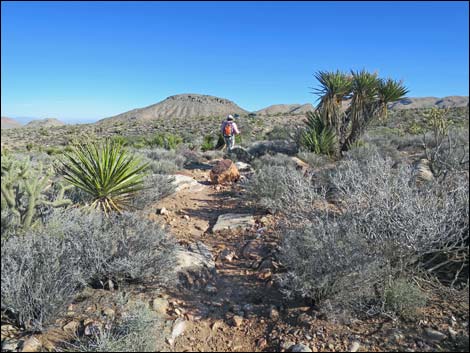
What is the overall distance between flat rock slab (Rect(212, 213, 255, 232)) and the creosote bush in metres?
1.24

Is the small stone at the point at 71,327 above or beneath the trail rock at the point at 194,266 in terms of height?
beneath

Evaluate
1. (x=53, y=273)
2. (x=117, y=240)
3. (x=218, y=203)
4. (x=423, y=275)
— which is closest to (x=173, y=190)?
(x=218, y=203)

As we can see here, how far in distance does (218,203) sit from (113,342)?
4084 mm

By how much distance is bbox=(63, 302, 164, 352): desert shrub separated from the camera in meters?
2.44

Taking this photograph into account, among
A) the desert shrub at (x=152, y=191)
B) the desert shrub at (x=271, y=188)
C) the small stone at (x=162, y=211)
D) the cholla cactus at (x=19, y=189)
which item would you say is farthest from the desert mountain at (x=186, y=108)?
the cholla cactus at (x=19, y=189)

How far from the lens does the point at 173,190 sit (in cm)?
636

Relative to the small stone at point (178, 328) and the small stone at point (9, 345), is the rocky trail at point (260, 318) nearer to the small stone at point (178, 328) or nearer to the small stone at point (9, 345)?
the small stone at point (178, 328)

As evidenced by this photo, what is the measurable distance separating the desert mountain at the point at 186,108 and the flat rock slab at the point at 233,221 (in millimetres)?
77809

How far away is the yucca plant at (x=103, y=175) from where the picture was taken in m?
4.83

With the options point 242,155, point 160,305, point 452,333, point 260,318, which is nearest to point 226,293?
point 260,318

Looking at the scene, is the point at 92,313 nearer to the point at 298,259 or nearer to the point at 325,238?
the point at 298,259

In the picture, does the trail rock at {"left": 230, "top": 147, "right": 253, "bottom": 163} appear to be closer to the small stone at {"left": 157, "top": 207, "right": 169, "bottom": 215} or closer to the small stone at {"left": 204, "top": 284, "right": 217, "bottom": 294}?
the small stone at {"left": 157, "top": 207, "right": 169, "bottom": 215}

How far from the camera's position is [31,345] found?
2471 mm

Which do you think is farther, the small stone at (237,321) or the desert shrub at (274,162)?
the desert shrub at (274,162)
